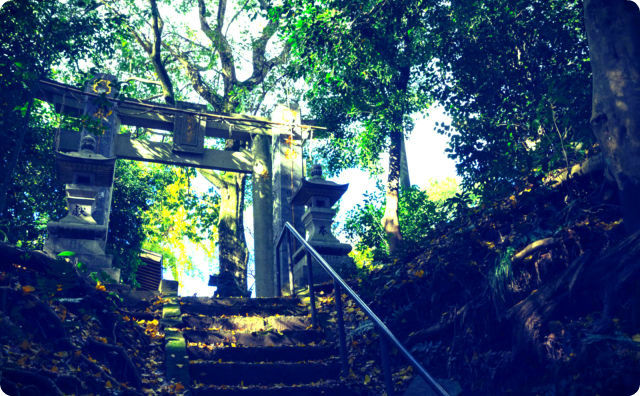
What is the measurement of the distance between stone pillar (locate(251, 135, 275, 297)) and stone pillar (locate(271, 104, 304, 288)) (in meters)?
0.98

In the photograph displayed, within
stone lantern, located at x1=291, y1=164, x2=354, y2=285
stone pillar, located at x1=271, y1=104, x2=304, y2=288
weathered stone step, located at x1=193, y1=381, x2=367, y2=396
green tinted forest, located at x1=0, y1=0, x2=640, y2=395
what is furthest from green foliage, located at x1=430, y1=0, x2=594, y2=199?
weathered stone step, located at x1=193, y1=381, x2=367, y2=396

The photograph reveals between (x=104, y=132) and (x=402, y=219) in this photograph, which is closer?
(x=104, y=132)

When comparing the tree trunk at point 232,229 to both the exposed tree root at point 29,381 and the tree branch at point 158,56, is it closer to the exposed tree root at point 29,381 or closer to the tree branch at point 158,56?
the tree branch at point 158,56

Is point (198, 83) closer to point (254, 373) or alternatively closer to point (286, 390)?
point (254, 373)

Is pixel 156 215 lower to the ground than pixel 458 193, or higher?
higher

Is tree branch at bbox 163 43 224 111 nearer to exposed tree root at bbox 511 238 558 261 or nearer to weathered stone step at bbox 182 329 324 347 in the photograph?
weathered stone step at bbox 182 329 324 347

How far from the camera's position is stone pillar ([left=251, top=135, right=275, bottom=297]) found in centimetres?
1223

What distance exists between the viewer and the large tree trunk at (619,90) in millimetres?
5012

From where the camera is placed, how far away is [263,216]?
42.3 feet

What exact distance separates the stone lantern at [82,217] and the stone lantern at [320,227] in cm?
294

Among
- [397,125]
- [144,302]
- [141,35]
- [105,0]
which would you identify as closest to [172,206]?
[141,35]

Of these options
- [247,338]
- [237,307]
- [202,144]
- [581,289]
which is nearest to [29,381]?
[247,338]

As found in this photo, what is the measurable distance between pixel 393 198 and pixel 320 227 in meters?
4.87

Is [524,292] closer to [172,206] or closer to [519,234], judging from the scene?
[519,234]
